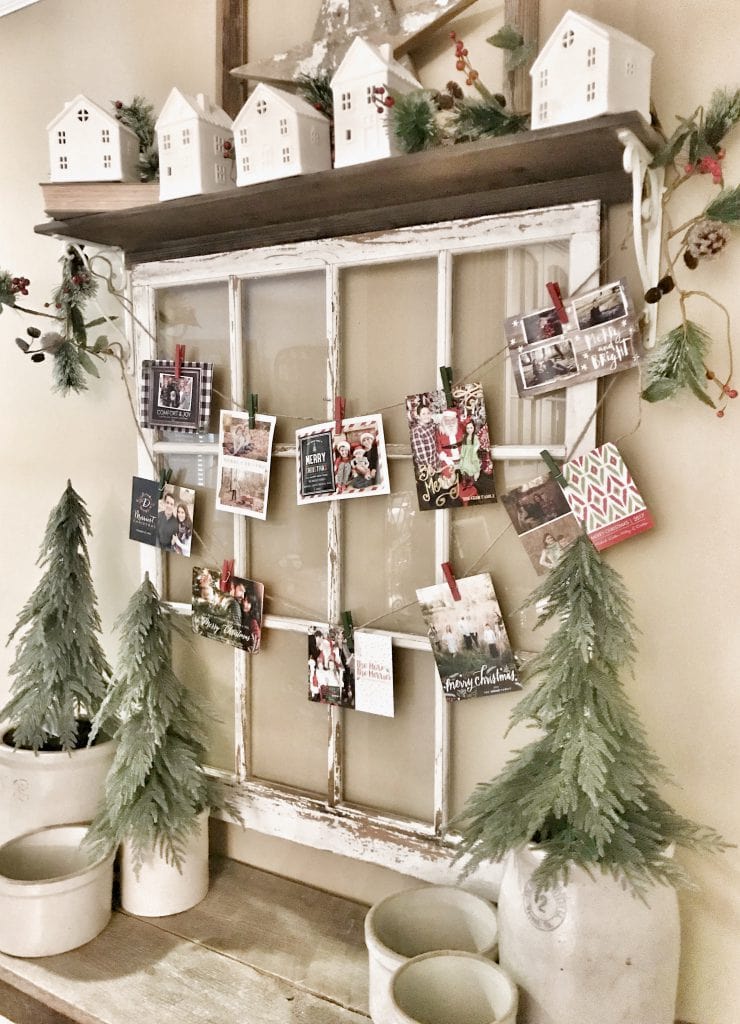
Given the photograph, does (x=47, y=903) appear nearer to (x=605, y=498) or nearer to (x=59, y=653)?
(x=59, y=653)

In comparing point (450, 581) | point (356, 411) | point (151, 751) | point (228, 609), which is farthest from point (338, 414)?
point (151, 751)

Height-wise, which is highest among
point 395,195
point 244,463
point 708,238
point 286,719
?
point 395,195

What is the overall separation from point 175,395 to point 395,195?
23.6 inches

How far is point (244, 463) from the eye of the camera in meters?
1.51

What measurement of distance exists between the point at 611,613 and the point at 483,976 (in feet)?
1.72

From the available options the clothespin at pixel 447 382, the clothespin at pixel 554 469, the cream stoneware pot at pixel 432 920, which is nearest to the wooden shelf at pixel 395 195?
the clothespin at pixel 447 382

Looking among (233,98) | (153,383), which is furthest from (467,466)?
(233,98)

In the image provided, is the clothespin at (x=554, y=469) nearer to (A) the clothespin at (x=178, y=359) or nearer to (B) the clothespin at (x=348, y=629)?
(B) the clothespin at (x=348, y=629)

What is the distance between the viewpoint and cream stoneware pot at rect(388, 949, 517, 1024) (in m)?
1.07

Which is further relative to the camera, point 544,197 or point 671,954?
point 544,197

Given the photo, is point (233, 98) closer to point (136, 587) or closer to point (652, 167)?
point (652, 167)

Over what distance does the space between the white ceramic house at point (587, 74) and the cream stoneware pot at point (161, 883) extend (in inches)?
51.9

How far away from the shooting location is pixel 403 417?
137cm

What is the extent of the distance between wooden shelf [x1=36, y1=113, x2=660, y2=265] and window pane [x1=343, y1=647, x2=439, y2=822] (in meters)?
0.75
